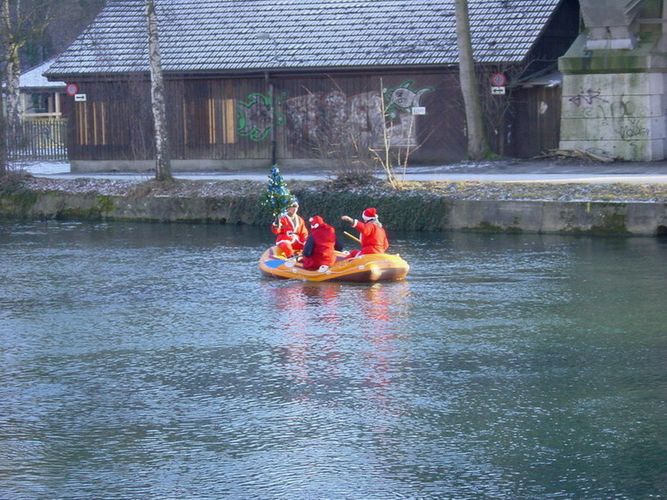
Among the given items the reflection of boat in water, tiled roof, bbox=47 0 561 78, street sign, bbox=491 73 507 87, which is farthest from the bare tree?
the reflection of boat in water

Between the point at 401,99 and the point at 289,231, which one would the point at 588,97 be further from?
the point at 289,231

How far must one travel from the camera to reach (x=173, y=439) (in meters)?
10.7

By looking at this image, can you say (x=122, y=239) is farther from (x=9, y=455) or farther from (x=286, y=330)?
(x=9, y=455)

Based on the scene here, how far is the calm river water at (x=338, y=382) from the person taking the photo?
31.9ft

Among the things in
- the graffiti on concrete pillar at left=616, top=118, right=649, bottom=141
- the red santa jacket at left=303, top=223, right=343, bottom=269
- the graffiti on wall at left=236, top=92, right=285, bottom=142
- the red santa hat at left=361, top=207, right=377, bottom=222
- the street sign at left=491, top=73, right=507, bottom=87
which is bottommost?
the red santa jacket at left=303, top=223, right=343, bottom=269

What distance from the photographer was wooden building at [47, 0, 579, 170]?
3534 centimetres

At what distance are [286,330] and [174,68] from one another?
23.9m

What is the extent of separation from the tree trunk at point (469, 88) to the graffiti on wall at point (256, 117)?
20.3ft

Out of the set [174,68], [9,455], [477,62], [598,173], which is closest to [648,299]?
[9,455]

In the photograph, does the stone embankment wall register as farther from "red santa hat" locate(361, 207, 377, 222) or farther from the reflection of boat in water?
"red santa hat" locate(361, 207, 377, 222)

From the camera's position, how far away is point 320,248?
64.5 feet

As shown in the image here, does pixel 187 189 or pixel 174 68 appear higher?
pixel 174 68

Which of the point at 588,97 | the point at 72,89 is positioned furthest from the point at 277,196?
the point at 72,89

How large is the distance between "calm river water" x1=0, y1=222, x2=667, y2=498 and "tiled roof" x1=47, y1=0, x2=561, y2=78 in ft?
49.6
